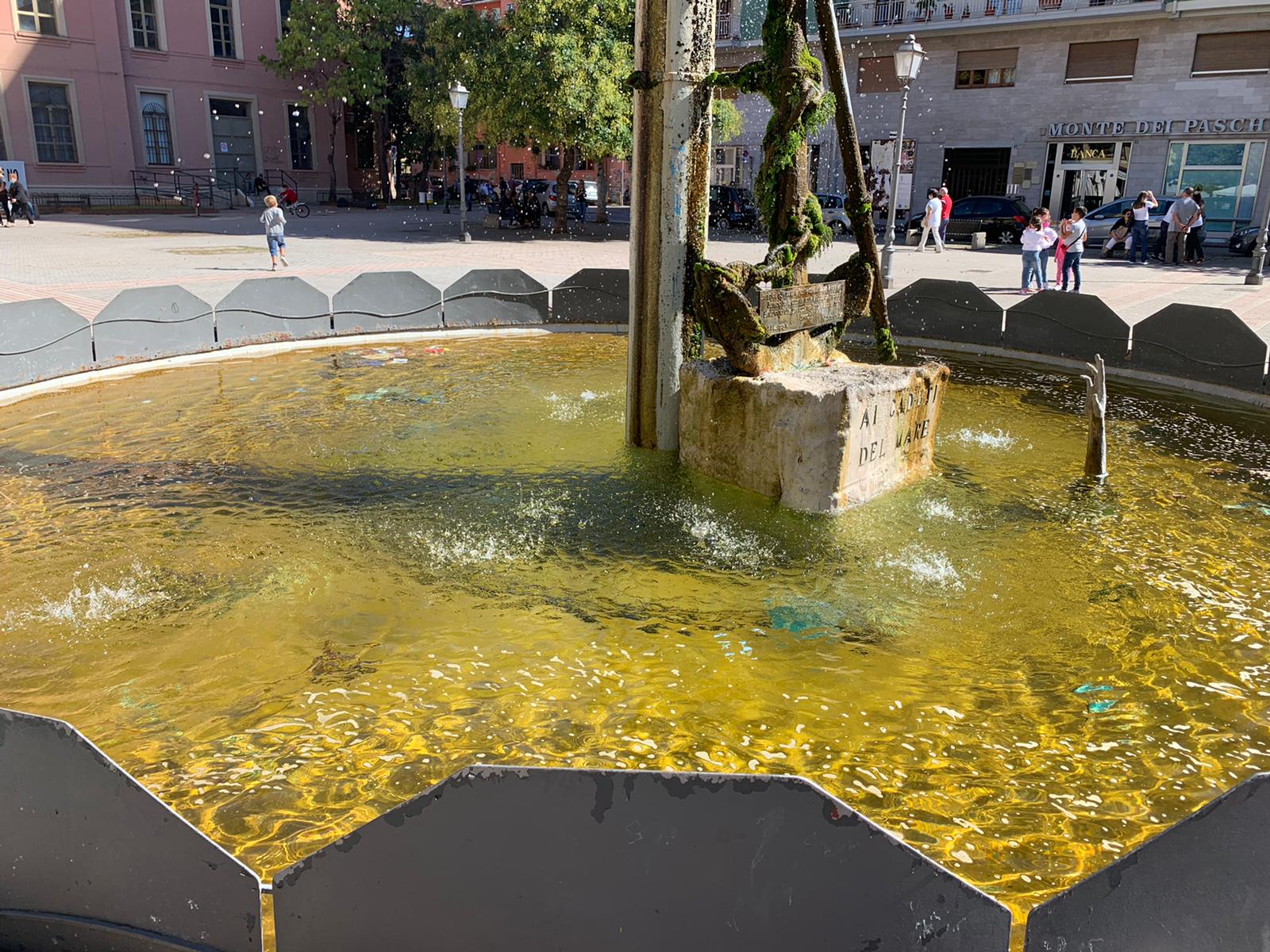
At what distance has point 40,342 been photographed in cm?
926

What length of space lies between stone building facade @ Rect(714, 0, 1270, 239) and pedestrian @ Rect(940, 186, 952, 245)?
3.95m

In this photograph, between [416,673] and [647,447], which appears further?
[647,447]

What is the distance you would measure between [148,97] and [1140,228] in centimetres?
3178

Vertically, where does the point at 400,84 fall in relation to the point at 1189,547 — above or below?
above

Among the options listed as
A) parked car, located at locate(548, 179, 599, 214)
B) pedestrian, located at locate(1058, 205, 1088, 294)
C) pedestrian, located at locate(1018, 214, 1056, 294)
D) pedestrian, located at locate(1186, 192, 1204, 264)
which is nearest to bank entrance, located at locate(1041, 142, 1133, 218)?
pedestrian, located at locate(1186, 192, 1204, 264)

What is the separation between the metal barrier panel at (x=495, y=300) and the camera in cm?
1287

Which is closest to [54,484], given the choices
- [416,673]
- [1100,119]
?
[416,673]

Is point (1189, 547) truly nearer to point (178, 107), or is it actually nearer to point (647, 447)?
point (647, 447)

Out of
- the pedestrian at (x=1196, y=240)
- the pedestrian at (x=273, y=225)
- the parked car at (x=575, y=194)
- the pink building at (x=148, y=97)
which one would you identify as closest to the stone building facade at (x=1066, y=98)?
the pedestrian at (x=1196, y=240)

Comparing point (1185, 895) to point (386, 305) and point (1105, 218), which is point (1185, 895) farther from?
point (1105, 218)

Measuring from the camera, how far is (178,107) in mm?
34531

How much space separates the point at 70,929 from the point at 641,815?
141 centimetres

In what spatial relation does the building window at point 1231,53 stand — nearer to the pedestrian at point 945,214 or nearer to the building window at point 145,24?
the pedestrian at point 945,214

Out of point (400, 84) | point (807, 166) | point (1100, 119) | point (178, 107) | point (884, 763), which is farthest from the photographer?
point (400, 84)
